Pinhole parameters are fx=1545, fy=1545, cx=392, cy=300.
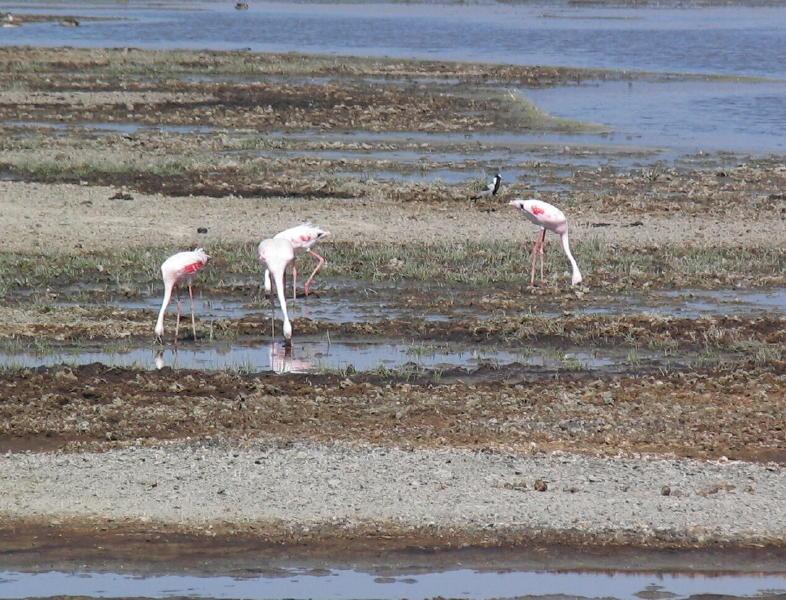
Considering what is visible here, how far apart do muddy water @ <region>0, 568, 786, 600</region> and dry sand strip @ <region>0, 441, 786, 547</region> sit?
1.62 feet

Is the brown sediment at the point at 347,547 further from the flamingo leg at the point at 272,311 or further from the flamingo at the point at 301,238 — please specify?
the flamingo at the point at 301,238

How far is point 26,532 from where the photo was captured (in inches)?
371

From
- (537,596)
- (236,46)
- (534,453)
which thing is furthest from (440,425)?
(236,46)

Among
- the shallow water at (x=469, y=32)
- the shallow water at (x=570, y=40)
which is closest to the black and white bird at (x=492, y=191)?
the shallow water at (x=570, y=40)

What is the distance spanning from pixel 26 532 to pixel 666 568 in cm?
386

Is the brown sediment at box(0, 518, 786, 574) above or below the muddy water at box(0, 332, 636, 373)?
above

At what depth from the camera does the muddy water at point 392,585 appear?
28.1 feet

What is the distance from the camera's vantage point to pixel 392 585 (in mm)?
8734

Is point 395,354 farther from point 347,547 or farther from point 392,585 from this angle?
point 392,585

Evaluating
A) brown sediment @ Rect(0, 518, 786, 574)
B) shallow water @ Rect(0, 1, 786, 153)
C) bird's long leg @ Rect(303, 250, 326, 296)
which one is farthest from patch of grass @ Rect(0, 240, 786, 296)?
shallow water @ Rect(0, 1, 786, 153)

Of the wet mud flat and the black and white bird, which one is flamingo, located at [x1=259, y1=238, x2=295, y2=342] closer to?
the wet mud flat

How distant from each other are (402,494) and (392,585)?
1.36 metres

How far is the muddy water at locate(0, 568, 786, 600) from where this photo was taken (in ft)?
28.1

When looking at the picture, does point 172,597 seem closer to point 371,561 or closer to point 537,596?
point 371,561
